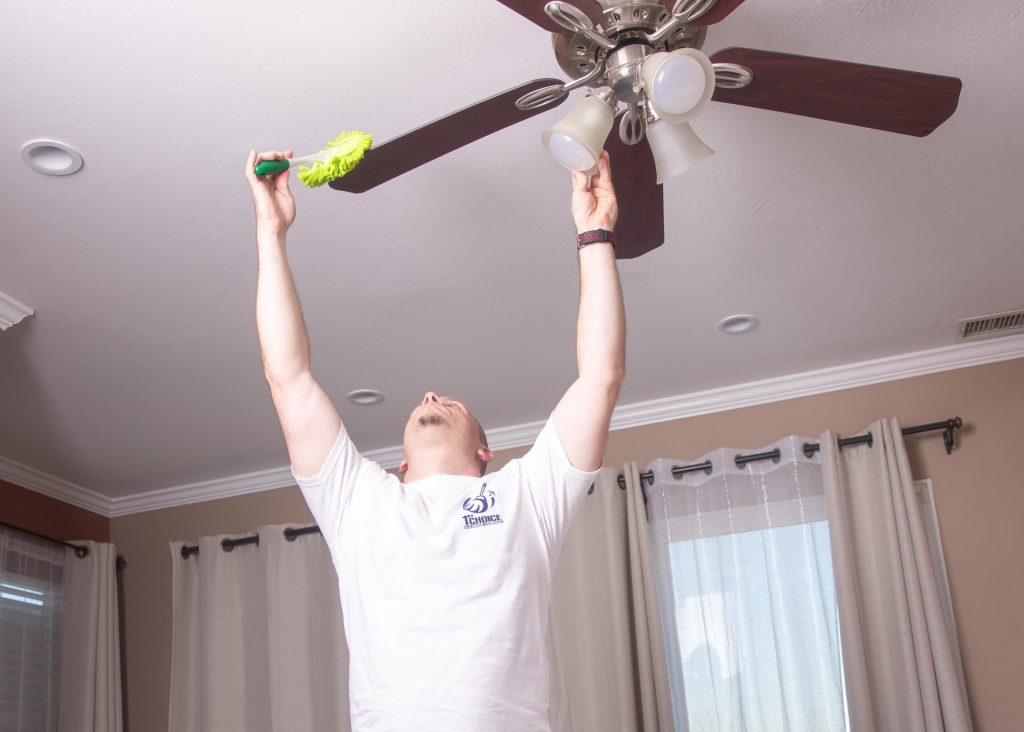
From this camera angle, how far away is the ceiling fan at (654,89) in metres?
1.70

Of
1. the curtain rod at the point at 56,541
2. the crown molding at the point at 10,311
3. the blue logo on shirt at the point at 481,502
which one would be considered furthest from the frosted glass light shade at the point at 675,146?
the curtain rod at the point at 56,541

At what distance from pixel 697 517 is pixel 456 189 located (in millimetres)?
1664

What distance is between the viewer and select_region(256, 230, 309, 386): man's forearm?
66.9 inches

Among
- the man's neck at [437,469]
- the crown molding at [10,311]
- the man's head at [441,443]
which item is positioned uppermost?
the crown molding at [10,311]

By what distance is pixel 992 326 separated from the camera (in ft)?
11.5

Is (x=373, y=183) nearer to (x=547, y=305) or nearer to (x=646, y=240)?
(x=646, y=240)

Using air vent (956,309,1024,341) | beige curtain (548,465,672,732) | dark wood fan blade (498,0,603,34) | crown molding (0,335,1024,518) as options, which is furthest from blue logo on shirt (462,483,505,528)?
air vent (956,309,1024,341)

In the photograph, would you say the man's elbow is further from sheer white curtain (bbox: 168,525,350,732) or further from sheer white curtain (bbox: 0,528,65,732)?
sheer white curtain (bbox: 0,528,65,732)

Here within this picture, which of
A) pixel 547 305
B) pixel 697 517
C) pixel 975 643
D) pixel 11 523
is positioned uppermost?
pixel 547 305

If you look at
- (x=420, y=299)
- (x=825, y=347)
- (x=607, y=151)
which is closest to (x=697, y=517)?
(x=825, y=347)

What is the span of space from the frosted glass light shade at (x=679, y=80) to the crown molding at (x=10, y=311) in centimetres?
202

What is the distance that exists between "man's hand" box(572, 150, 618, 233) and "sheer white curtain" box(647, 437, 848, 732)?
2.12 meters

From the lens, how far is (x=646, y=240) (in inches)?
89.4

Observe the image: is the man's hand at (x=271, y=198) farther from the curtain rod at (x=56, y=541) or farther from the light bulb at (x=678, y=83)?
the curtain rod at (x=56, y=541)
